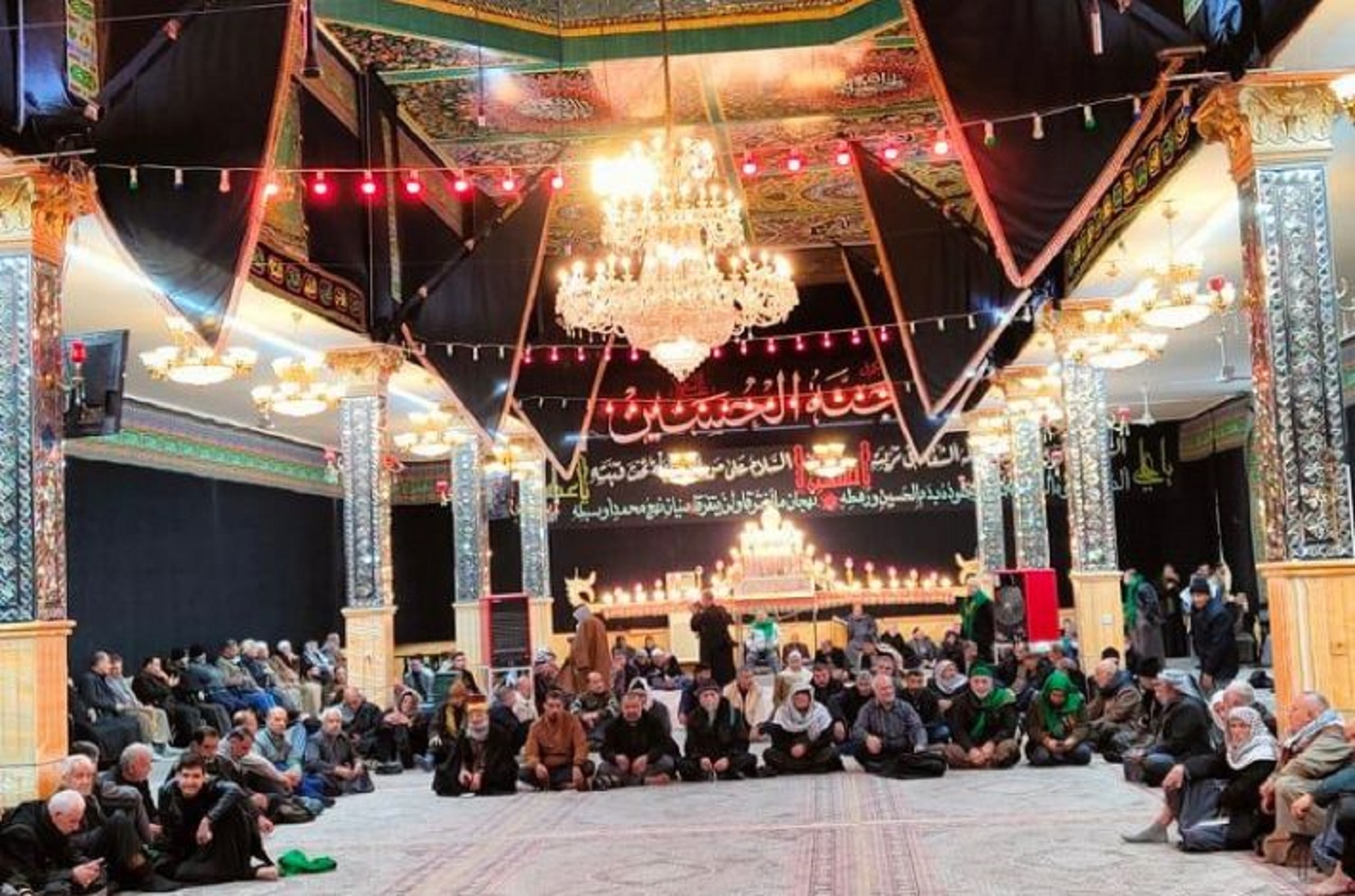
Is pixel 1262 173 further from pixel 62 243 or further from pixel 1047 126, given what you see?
pixel 62 243

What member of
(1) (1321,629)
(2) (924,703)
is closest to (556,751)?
(2) (924,703)

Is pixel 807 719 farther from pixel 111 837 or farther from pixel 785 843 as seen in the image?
pixel 111 837

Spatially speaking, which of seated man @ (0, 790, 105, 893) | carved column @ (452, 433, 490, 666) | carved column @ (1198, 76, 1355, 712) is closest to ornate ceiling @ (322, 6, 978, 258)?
carved column @ (452, 433, 490, 666)

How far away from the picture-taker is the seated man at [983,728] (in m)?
9.10

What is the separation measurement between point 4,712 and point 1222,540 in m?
17.5

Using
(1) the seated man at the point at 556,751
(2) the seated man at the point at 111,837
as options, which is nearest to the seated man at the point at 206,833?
(2) the seated man at the point at 111,837

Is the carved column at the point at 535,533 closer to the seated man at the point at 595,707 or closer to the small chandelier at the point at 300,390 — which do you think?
the seated man at the point at 595,707

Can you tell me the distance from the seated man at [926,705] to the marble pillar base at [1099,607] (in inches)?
80.0

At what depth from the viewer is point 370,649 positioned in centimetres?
1160

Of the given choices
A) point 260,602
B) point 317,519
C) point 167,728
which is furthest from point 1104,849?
point 317,519

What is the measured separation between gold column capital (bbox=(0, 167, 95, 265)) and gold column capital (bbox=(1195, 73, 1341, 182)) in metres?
5.19

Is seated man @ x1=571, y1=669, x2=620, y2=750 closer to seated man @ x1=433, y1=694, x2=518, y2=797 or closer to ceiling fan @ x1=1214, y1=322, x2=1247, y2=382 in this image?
seated man @ x1=433, y1=694, x2=518, y2=797

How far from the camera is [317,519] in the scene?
65.3 feet

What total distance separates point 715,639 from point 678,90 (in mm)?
5034
